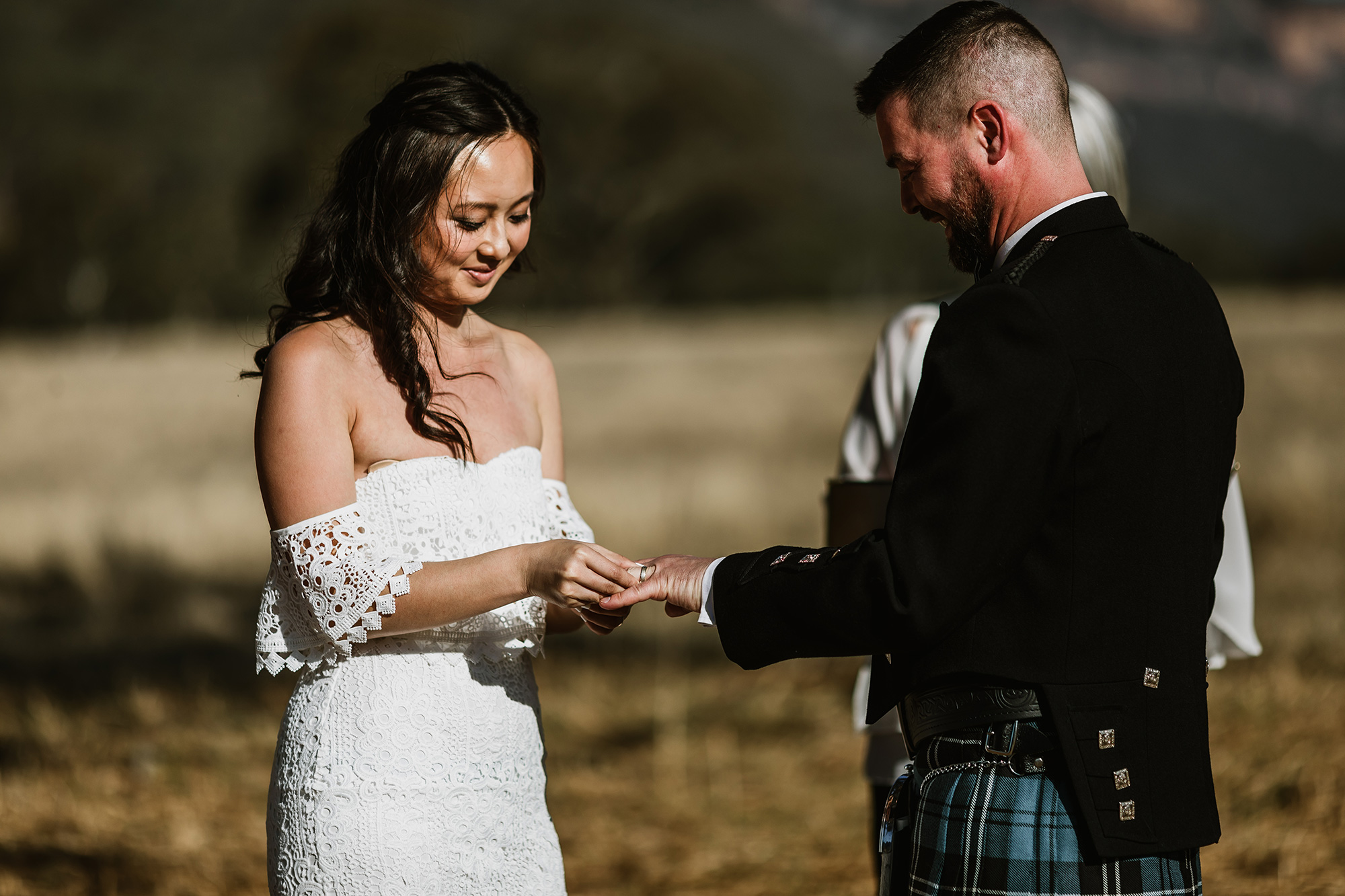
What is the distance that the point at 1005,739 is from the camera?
81.5 inches

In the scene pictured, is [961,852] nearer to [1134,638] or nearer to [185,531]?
[1134,638]

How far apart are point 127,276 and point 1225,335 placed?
95.8 feet

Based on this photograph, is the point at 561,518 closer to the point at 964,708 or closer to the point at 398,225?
the point at 398,225

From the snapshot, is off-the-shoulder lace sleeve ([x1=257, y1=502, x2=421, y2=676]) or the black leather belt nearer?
the black leather belt

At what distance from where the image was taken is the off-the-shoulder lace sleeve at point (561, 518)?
284cm

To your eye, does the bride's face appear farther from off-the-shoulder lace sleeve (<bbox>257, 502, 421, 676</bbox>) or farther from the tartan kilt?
the tartan kilt

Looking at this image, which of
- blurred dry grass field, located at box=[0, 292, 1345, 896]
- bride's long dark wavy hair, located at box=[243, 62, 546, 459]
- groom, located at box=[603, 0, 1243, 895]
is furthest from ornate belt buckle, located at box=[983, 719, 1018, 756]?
blurred dry grass field, located at box=[0, 292, 1345, 896]

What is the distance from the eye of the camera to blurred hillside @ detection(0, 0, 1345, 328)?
89.5 feet

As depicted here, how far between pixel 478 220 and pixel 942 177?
3.24 ft

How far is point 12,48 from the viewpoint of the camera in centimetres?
3766

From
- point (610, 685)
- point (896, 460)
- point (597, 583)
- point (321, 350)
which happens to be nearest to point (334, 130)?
point (610, 685)

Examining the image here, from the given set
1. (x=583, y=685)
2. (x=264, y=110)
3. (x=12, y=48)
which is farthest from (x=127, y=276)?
(x=583, y=685)

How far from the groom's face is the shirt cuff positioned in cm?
75

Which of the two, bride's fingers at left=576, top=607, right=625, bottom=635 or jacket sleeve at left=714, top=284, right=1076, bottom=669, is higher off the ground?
jacket sleeve at left=714, top=284, right=1076, bottom=669
